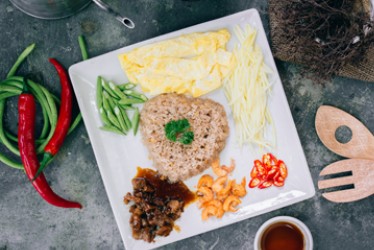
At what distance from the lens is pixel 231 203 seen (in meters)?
3.60

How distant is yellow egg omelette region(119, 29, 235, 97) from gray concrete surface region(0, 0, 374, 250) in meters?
0.27

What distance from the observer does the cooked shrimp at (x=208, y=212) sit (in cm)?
357

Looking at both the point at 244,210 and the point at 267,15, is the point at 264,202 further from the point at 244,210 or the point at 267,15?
the point at 267,15

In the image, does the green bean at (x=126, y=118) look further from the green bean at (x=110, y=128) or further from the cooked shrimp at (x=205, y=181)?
the cooked shrimp at (x=205, y=181)

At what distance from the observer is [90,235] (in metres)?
3.81

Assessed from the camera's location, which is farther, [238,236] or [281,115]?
[238,236]

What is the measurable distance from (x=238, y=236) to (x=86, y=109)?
146 centimetres

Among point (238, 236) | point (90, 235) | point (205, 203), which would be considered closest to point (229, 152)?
point (205, 203)

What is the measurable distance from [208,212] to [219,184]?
0.69 ft

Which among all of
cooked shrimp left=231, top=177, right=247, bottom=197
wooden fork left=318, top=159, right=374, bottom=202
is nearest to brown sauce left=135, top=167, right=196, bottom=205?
cooked shrimp left=231, top=177, right=247, bottom=197

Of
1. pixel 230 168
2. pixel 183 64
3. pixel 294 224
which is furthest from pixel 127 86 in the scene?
pixel 294 224

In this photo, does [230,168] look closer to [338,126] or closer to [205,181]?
[205,181]

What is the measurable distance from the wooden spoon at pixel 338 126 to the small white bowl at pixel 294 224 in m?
0.59

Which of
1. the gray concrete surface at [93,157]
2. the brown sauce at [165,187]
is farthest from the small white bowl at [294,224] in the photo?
the brown sauce at [165,187]
